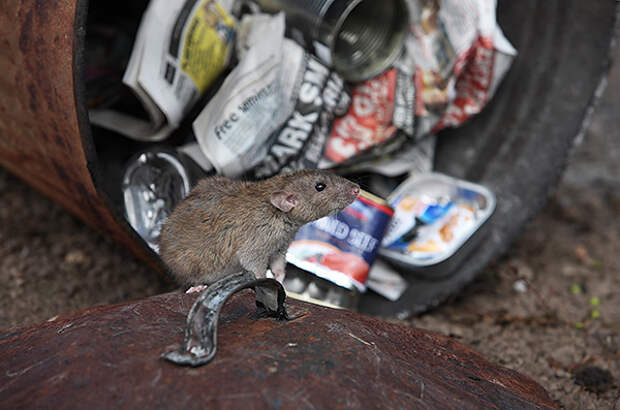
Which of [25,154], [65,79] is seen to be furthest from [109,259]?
[65,79]

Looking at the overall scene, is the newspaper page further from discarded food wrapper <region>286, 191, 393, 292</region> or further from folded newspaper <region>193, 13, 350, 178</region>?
discarded food wrapper <region>286, 191, 393, 292</region>

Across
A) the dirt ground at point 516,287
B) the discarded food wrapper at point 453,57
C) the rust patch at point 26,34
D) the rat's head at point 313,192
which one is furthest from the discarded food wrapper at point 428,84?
the rust patch at point 26,34

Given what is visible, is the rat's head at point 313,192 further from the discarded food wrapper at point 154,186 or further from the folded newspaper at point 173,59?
the folded newspaper at point 173,59

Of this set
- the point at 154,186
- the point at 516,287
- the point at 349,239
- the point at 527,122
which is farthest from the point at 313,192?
the point at 527,122

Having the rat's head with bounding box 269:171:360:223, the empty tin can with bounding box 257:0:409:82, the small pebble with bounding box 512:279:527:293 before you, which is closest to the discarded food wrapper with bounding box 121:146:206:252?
the rat's head with bounding box 269:171:360:223

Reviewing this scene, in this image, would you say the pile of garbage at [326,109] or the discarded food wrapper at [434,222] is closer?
the pile of garbage at [326,109]

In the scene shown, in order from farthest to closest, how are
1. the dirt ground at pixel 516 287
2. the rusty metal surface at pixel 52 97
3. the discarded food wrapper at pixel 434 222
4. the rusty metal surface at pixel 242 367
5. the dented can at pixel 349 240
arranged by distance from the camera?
the discarded food wrapper at pixel 434 222, the dented can at pixel 349 240, the dirt ground at pixel 516 287, the rusty metal surface at pixel 52 97, the rusty metal surface at pixel 242 367
